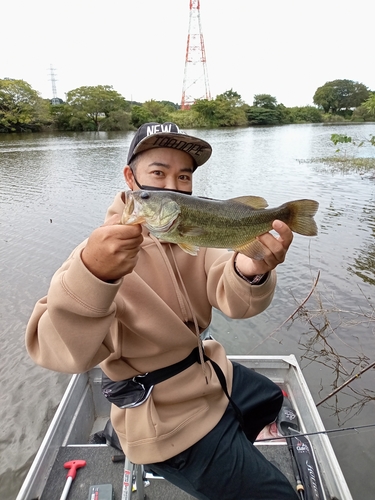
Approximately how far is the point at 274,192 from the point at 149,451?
48.4 feet

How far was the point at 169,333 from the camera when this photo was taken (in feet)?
6.70

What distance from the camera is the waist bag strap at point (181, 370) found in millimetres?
2053

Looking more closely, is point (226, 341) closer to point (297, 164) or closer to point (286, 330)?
point (286, 330)

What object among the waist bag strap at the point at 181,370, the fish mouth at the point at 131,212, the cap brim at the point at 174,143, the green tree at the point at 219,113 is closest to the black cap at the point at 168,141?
the cap brim at the point at 174,143

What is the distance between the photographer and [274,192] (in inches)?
614

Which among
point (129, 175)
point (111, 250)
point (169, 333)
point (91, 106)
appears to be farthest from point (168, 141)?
point (91, 106)

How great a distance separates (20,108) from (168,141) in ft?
208

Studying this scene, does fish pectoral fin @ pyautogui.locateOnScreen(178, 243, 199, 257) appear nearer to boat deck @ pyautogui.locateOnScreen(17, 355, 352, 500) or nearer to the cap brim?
the cap brim

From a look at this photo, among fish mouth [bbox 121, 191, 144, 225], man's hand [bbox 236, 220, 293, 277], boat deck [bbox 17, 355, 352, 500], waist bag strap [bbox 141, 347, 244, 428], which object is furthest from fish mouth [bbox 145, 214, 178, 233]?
boat deck [bbox 17, 355, 352, 500]

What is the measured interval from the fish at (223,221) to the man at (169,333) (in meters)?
0.14

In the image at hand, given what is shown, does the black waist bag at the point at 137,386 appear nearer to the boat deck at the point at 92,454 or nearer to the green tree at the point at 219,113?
the boat deck at the point at 92,454

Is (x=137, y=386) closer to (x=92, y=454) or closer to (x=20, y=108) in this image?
(x=92, y=454)

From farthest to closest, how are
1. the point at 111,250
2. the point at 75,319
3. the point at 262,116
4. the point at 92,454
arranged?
the point at 262,116 < the point at 92,454 < the point at 75,319 < the point at 111,250

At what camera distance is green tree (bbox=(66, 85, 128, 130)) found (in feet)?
201
